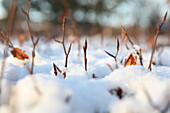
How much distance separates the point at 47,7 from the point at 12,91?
587 inches

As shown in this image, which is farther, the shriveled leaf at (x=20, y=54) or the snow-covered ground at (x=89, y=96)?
the shriveled leaf at (x=20, y=54)

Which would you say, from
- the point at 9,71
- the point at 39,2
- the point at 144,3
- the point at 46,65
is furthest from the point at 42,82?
the point at 144,3

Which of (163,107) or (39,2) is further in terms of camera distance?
(39,2)

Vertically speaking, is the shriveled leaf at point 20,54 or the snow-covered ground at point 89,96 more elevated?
the shriveled leaf at point 20,54

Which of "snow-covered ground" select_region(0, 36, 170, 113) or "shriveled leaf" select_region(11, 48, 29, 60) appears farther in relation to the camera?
"shriveled leaf" select_region(11, 48, 29, 60)

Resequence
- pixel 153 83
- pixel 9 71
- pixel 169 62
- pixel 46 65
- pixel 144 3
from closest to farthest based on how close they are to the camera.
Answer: pixel 153 83
pixel 9 71
pixel 46 65
pixel 169 62
pixel 144 3

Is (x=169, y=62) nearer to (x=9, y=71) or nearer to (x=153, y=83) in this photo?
(x=153, y=83)

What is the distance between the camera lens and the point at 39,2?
14.4 meters

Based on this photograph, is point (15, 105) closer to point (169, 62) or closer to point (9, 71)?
point (9, 71)

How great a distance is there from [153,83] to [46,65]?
689 millimetres

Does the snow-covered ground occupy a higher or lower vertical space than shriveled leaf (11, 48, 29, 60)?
lower

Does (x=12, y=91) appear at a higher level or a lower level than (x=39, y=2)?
lower

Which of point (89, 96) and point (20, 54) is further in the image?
point (20, 54)

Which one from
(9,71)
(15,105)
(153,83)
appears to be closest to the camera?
(15,105)
